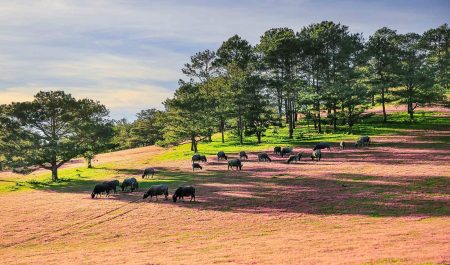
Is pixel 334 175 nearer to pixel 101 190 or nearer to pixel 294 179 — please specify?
pixel 294 179

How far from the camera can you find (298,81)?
281 feet

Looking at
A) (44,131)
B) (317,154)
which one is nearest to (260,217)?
(317,154)

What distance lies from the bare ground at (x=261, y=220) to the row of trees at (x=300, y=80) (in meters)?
29.2

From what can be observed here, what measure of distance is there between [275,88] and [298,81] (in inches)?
218

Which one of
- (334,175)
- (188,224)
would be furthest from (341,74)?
(188,224)

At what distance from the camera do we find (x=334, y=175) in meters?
46.4

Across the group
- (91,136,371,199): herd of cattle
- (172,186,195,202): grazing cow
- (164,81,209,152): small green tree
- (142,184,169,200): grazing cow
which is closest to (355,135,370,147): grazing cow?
(91,136,371,199): herd of cattle

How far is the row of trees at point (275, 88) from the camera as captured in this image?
235 ft

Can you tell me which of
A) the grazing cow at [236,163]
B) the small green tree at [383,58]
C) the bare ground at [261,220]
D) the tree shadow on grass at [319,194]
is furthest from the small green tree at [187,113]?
the small green tree at [383,58]

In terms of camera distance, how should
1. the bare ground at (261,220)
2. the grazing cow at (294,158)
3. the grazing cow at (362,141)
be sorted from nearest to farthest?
the bare ground at (261,220)
the grazing cow at (294,158)
the grazing cow at (362,141)

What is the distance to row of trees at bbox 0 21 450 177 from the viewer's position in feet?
235

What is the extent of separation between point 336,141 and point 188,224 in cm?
4997

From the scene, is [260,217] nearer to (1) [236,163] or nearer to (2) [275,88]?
(1) [236,163]

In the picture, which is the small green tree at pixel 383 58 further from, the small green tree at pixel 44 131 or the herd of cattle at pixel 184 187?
the small green tree at pixel 44 131
